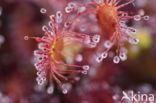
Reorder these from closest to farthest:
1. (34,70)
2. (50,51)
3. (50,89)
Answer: (50,51) < (50,89) < (34,70)

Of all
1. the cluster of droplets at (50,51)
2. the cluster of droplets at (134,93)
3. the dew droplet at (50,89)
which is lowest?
the cluster of droplets at (134,93)

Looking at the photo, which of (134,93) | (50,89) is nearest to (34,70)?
(50,89)

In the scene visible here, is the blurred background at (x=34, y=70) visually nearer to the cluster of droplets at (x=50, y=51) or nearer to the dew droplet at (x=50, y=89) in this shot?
the dew droplet at (x=50, y=89)

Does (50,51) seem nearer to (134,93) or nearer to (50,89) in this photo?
(50,89)

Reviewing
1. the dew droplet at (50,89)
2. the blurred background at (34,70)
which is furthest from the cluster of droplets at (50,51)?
the blurred background at (34,70)

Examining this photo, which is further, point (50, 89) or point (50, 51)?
point (50, 89)

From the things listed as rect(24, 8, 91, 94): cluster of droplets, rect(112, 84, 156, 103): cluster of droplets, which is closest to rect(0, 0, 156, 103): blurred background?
rect(112, 84, 156, 103): cluster of droplets

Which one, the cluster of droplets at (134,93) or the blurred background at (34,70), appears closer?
the cluster of droplets at (134,93)

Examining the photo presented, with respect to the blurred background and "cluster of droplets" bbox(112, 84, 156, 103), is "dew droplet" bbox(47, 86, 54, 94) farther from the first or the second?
"cluster of droplets" bbox(112, 84, 156, 103)

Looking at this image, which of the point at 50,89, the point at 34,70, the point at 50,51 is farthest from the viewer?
the point at 34,70
